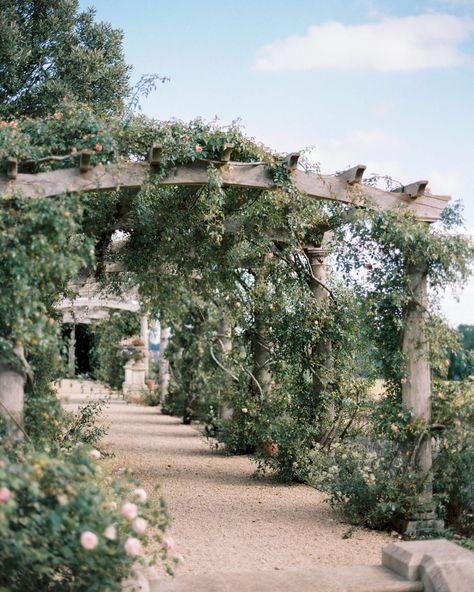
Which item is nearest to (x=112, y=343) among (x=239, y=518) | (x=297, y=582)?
(x=239, y=518)

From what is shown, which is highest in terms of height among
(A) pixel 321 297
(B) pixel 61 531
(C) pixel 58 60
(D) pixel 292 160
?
(C) pixel 58 60

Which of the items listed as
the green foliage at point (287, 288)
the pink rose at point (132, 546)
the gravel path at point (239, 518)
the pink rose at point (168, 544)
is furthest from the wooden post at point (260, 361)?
the pink rose at point (132, 546)

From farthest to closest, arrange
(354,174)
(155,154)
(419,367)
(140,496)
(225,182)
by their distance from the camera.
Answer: (354,174), (419,367), (225,182), (155,154), (140,496)

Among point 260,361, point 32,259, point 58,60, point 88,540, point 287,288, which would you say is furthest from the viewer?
point 58,60

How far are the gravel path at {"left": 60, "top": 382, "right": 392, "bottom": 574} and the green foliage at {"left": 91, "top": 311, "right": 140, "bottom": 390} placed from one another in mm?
9363

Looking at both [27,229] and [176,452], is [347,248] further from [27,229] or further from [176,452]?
[176,452]

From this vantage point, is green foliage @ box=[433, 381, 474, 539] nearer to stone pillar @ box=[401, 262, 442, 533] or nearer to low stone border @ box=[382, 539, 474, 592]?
stone pillar @ box=[401, 262, 442, 533]

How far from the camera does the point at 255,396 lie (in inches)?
396

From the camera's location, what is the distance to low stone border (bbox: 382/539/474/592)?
14.4 ft

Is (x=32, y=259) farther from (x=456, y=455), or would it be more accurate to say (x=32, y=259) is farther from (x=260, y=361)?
(x=260, y=361)

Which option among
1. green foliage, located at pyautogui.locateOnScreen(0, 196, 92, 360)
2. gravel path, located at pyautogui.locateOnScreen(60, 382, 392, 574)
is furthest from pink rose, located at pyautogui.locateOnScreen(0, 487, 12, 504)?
gravel path, located at pyautogui.locateOnScreen(60, 382, 392, 574)

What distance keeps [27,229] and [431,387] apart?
3.51 meters

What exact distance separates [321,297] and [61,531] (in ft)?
17.7

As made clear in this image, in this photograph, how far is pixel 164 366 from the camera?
17.6m
